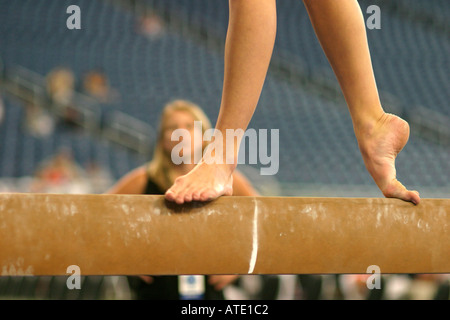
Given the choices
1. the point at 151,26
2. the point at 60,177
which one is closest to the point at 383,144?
the point at 60,177

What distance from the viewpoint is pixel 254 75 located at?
48.1 inches

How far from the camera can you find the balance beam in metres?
1.02

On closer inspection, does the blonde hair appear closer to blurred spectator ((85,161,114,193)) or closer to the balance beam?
the balance beam

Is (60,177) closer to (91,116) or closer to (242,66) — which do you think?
(91,116)

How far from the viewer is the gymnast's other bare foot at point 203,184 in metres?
1.11

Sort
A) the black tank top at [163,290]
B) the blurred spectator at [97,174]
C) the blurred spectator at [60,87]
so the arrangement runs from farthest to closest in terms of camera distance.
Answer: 1. the blurred spectator at [60,87]
2. the blurred spectator at [97,174]
3. the black tank top at [163,290]

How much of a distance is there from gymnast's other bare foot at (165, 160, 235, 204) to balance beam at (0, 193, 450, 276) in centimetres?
2

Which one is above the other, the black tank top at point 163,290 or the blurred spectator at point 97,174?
the blurred spectator at point 97,174

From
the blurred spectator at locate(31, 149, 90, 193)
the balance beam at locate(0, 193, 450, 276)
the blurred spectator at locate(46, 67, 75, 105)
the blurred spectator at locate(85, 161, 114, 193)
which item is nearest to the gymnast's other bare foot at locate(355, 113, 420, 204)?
the balance beam at locate(0, 193, 450, 276)

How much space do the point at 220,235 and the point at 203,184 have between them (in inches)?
5.0

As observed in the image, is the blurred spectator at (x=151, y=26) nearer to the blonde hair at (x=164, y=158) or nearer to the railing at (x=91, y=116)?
the railing at (x=91, y=116)

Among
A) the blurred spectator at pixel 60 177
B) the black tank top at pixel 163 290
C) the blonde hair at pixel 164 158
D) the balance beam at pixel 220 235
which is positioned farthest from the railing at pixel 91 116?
the balance beam at pixel 220 235

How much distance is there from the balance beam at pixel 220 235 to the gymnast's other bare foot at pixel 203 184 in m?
0.02
